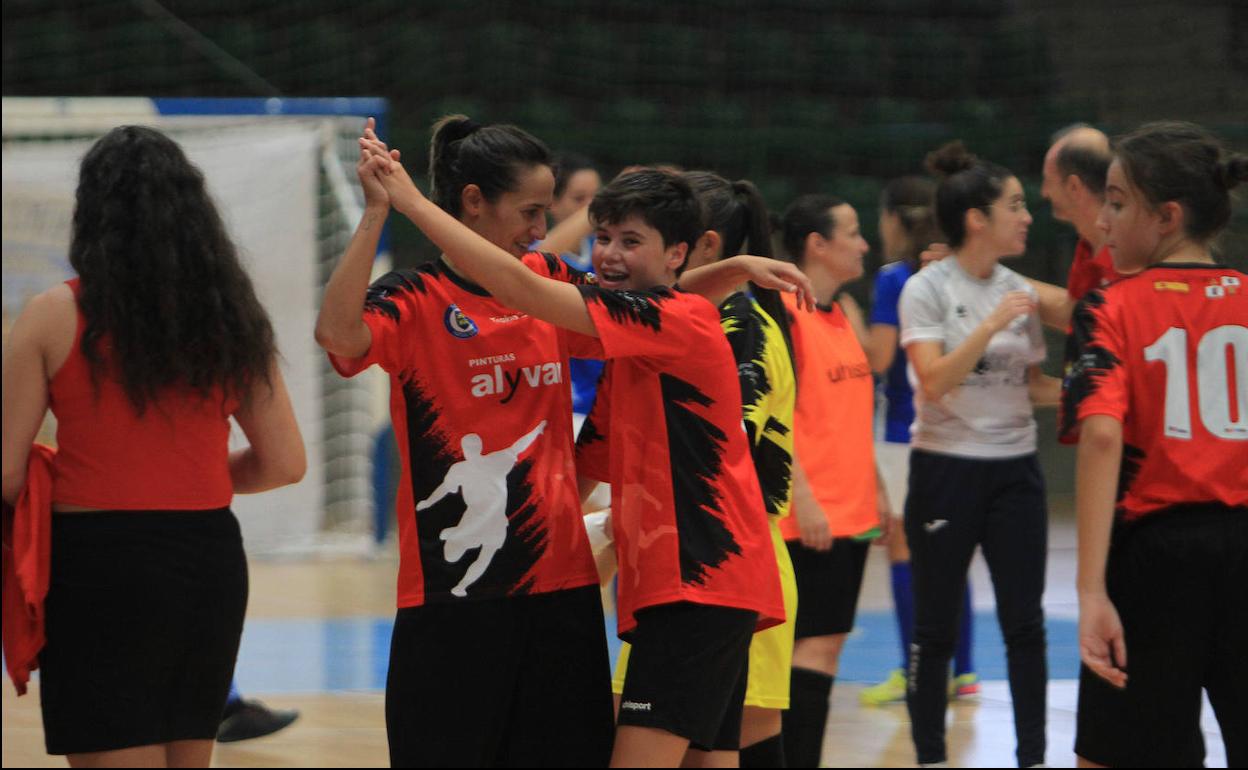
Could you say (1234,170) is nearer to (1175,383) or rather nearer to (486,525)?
(1175,383)

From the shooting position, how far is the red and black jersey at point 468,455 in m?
2.34

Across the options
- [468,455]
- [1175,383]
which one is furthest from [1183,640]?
[468,455]

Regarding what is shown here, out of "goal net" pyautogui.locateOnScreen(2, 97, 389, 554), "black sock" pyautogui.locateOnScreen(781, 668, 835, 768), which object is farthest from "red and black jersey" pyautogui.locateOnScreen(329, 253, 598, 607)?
"goal net" pyautogui.locateOnScreen(2, 97, 389, 554)

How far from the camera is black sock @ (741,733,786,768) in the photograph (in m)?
3.12

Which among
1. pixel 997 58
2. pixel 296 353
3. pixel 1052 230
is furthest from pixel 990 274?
pixel 997 58

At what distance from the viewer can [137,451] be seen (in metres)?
2.35

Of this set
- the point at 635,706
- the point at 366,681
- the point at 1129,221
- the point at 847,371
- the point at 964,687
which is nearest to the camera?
the point at 635,706

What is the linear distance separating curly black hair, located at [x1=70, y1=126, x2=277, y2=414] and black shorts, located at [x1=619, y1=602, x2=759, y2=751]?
0.84 meters

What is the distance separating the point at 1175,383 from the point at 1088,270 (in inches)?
Answer: 41.8

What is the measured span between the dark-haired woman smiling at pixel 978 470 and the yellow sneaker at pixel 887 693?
1.03 m

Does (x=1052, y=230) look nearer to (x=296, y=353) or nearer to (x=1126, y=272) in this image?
(x=296, y=353)

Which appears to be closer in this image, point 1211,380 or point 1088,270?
point 1211,380

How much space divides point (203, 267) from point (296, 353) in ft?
19.3

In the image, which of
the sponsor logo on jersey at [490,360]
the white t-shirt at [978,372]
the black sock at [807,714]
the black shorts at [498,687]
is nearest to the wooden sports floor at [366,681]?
the black sock at [807,714]
